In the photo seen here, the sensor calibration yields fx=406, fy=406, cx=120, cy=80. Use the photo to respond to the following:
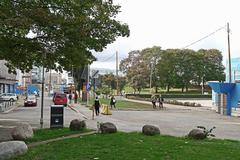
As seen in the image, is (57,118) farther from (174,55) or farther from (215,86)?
(174,55)

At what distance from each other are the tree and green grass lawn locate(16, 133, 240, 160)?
483cm

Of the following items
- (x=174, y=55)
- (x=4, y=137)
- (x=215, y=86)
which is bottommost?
(x=4, y=137)

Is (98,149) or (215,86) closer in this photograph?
(98,149)

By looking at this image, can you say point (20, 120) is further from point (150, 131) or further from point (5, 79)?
point (5, 79)

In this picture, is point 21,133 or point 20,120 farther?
point 20,120

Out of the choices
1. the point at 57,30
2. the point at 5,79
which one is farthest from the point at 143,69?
the point at 57,30

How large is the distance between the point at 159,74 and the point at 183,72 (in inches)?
328

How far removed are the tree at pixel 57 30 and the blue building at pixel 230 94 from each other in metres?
21.5

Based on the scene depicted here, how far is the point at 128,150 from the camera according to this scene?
10836 mm

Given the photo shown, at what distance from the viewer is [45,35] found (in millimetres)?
18031

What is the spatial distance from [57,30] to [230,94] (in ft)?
88.9

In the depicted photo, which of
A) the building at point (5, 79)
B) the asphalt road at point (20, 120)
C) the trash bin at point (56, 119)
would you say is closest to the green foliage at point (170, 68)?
the building at point (5, 79)

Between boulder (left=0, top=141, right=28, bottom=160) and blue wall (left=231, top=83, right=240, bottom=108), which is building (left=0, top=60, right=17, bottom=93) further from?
boulder (left=0, top=141, right=28, bottom=160)

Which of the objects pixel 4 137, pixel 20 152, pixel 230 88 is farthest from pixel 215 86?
pixel 20 152
